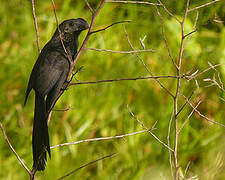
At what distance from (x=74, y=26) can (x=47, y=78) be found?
202 mm

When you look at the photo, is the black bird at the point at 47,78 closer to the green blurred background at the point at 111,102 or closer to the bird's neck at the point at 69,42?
the bird's neck at the point at 69,42

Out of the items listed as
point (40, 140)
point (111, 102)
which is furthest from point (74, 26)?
point (111, 102)

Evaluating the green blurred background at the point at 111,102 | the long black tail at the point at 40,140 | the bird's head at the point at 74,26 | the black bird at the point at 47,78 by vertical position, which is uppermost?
the bird's head at the point at 74,26

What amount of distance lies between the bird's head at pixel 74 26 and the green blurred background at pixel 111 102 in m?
0.77

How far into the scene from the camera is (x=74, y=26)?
1.36 m

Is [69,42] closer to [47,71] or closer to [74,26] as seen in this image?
[74,26]

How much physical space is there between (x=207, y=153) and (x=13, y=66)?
1313 mm

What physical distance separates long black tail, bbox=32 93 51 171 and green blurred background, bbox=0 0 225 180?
3.14 ft

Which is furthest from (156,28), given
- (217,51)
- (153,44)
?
(217,51)

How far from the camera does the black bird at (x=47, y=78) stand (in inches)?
46.3

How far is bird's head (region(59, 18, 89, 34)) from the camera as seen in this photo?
4.38 ft

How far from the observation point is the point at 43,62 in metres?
1.29

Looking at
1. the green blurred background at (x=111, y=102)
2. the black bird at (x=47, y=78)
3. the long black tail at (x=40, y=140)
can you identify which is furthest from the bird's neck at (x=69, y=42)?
the green blurred background at (x=111, y=102)

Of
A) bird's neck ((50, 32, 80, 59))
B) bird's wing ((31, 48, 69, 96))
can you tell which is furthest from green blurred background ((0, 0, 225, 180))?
bird's wing ((31, 48, 69, 96))
